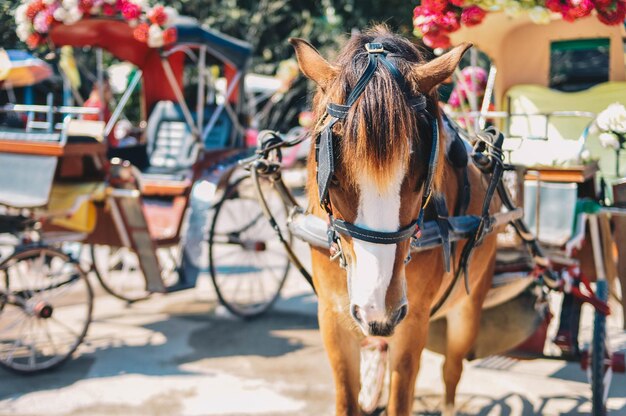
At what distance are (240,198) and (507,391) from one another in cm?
275

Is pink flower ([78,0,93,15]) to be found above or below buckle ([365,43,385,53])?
above

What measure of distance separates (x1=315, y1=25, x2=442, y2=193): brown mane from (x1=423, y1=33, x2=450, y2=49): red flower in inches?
62.6

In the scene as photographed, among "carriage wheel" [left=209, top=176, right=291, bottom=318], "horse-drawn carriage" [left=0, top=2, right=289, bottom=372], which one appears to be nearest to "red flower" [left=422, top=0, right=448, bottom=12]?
"carriage wheel" [left=209, top=176, right=291, bottom=318]

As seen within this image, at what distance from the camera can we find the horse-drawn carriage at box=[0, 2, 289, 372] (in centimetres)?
412

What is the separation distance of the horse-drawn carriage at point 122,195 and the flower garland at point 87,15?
0.02 m

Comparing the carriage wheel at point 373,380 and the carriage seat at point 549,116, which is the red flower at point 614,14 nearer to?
the carriage seat at point 549,116

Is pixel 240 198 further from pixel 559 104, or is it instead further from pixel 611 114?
pixel 611 114

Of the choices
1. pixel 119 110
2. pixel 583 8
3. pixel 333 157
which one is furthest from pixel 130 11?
pixel 333 157

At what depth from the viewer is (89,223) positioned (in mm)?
4637

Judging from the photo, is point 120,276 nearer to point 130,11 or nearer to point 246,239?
point 246,239

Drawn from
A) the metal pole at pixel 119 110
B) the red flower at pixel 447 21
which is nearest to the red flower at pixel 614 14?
the red flower at pixel 447 21

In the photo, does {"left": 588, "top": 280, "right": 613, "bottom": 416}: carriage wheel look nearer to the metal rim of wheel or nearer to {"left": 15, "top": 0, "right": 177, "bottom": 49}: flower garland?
the metal rim of wheel

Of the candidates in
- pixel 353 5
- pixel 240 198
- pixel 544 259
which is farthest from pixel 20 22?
pixel 353 5

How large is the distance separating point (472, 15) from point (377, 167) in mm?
1910
